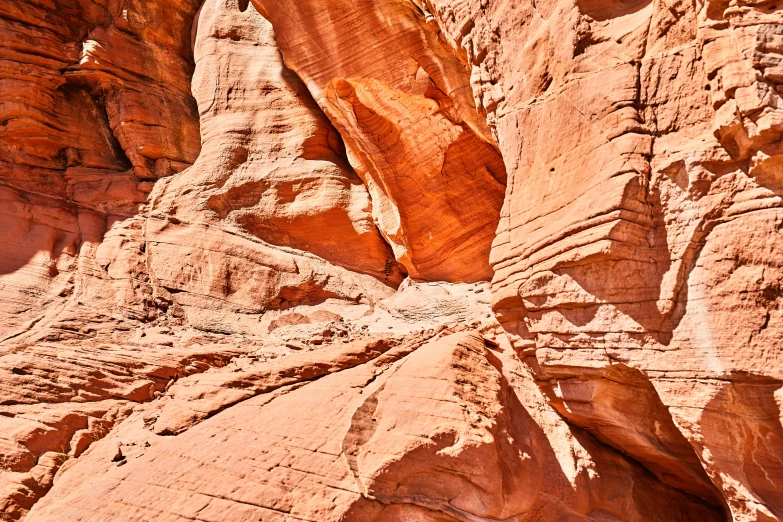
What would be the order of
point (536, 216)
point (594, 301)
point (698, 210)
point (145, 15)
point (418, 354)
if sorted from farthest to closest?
point (145, 15), point (418, 354), point (536, 216), point (594, 301), point (698, 210)

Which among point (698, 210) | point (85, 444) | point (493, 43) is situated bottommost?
point (85, 444)

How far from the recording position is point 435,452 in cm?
552

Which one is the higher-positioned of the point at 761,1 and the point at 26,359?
the point at 761,1

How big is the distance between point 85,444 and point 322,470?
2.69 metres

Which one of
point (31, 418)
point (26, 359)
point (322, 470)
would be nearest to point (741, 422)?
point (322, 470)

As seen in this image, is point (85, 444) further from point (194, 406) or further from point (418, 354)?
point (418, 354)

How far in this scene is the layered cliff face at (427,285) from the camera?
4.73 metres

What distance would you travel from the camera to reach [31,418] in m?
6.35

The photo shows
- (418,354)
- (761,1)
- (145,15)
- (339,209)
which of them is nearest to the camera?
(761,1)

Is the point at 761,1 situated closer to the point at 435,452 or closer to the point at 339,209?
the point at 435,452

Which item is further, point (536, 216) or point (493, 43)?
point (493, 43)

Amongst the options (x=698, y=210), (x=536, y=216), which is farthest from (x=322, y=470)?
(x=698, y=210)

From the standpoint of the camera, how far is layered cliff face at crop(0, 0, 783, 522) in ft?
15.5

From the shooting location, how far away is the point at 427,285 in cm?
955
